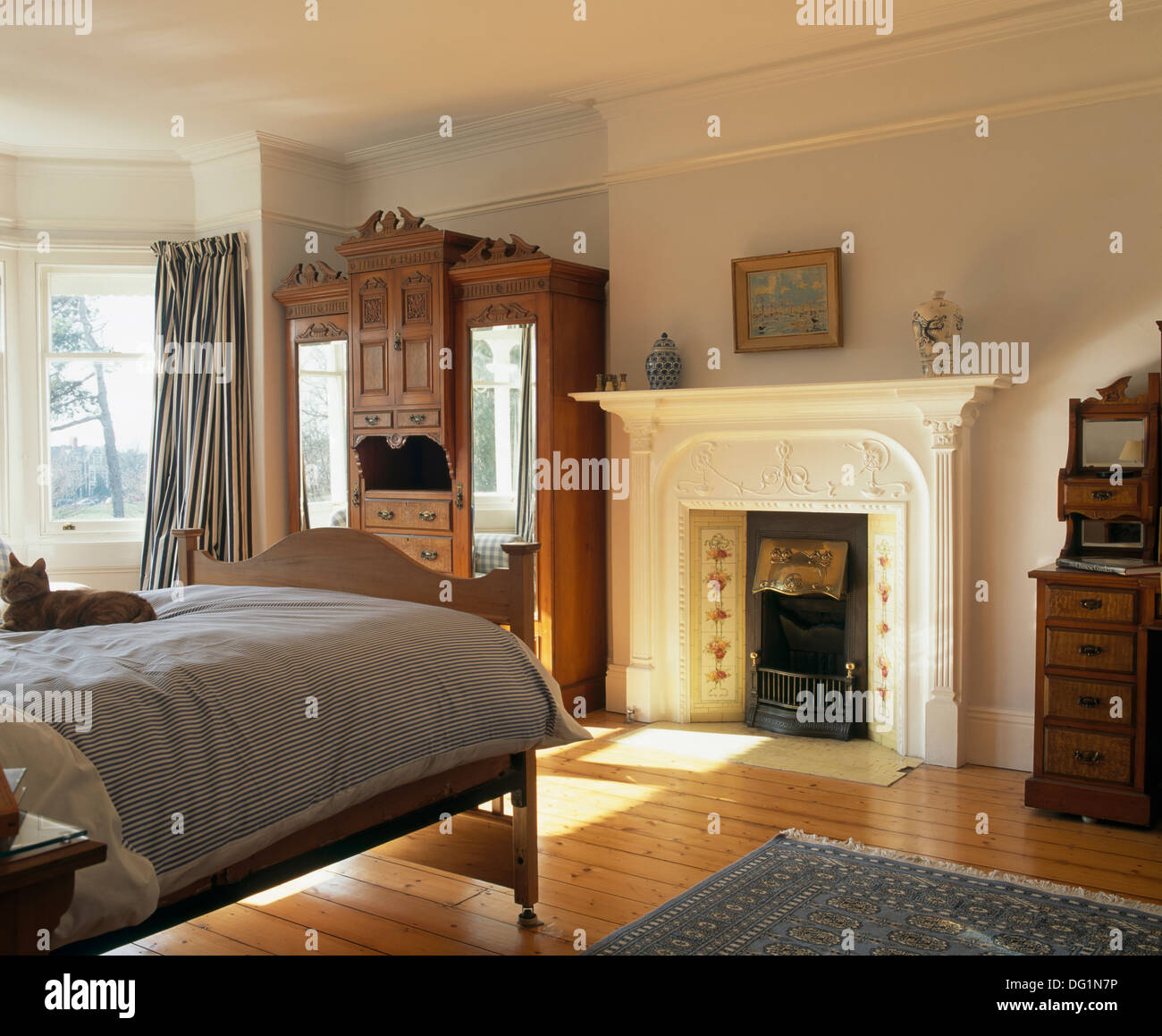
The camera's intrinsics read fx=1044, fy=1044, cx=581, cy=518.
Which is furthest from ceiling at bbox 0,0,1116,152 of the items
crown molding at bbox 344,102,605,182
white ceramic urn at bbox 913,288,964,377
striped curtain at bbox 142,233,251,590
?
white ceramic urn at bbox 913,288,964,377

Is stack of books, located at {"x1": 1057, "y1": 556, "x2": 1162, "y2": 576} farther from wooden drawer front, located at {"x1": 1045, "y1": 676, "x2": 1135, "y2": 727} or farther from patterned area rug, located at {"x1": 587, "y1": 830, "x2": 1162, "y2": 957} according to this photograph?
patterned area rug, located at {"x1": 587, "y1": 830, "x2": 1162, "y2": 957}

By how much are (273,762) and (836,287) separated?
10.4 ft

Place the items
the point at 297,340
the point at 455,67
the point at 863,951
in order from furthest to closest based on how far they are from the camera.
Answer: the point at 297,340, the point at 455,67, the point at 863,951

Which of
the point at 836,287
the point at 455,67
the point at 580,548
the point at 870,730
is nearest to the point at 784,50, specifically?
the point at 836,287

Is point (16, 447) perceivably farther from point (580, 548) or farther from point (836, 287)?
point (836, 287)

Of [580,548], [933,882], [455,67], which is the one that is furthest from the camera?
[580,548]

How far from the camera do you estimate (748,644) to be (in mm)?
4715

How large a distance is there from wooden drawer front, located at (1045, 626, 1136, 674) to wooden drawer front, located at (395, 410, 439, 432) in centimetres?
289

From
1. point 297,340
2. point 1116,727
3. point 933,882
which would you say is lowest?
point 933,882

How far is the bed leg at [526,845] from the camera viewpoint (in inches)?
106

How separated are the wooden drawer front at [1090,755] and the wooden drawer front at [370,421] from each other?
130 inches

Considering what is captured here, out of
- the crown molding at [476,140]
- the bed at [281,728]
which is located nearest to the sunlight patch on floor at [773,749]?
the bed at [281,728]

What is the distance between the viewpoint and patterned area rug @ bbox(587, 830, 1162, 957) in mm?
2504

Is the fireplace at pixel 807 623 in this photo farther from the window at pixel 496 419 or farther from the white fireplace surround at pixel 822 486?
the window at pixel 496 419
